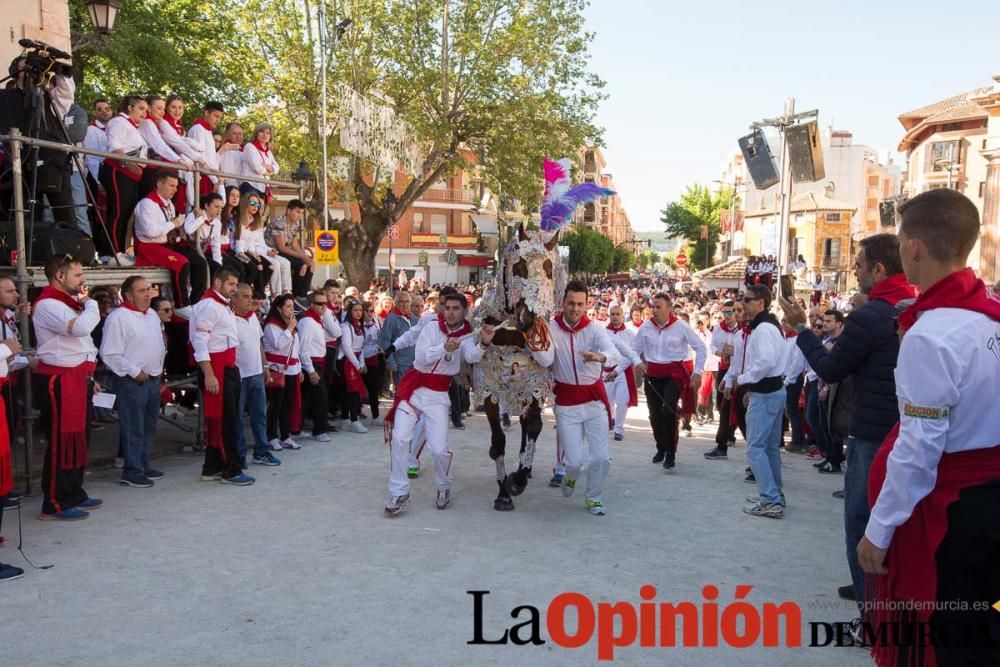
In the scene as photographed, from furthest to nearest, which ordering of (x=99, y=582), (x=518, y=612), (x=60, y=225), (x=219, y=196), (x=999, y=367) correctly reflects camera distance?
(x=219, y=196), (x=60, y=225), (x=99, y=582), (x=518, y=612), (x=999, y=367)

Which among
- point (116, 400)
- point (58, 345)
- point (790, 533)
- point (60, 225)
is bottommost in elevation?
point (790, 533)

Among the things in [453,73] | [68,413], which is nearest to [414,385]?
[68,413]

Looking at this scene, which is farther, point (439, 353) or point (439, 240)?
point (439, 240)

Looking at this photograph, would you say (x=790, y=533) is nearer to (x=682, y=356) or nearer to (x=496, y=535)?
(x=496, y=535)

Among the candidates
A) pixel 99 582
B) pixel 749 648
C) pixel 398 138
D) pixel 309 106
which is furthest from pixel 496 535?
pixel 309 106

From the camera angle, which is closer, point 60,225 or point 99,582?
point 99,582

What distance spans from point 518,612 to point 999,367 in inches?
112

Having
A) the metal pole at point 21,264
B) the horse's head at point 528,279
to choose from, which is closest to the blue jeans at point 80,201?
the metal pole at point 21,264

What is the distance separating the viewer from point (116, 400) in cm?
746

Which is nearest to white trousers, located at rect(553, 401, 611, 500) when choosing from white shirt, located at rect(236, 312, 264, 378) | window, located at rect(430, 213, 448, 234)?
white shirt, located at rect(236, 312, 264, 378)

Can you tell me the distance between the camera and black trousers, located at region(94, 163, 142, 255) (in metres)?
8.14

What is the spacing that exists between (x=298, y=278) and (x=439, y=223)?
44.7 meters

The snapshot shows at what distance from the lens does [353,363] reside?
1038cm

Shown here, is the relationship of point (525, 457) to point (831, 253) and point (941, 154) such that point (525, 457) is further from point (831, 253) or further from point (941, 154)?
point (831, 253)
